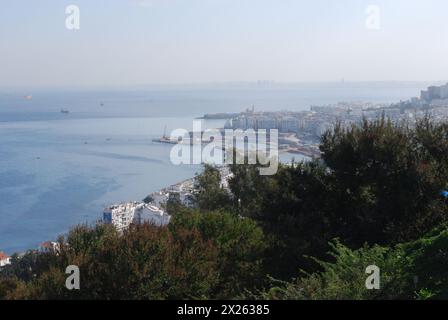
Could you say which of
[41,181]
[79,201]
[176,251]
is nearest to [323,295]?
[176,251]

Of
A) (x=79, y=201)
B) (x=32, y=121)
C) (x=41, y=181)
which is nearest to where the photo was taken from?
(x=79, y=201)

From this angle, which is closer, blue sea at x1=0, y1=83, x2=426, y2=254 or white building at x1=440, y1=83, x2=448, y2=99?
blue sea at x1=0, y1=83, x2=426, y2=254

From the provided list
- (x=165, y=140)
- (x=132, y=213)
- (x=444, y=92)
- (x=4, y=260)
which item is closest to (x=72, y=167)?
(x=165, y=140)

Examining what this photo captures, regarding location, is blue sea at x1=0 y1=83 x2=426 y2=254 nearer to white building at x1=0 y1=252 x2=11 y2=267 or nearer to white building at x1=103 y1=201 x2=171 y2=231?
white building at x1=103 y1=201 x2=171 y2=231

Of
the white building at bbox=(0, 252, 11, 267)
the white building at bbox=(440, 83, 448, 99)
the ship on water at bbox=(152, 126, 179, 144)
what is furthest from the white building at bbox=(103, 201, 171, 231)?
the white building at bbox=(440, 83, 448, 99)

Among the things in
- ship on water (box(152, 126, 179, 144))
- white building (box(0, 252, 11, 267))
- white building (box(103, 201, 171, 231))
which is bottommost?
white building (box(0, 252, 11, 267))

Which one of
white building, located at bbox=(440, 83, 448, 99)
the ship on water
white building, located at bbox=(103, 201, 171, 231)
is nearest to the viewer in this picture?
white building, located at bbox=(103, 201, 171, 231)

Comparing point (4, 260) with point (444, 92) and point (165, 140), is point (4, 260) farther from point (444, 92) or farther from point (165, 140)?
point (444, 92)

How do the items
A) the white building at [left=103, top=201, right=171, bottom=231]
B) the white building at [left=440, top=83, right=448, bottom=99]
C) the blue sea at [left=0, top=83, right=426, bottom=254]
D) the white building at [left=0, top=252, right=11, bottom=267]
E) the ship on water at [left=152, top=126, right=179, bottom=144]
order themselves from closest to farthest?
the white building at [left=0, top=252, right=11, bottom=267] < the white building at [left=103, top=201, right=171, bottom=231] < the blue sea at [left=0, top=83, right=426, bottom=254] < the white building at [left=440, top=83, right=448, bottom=99] < the ship on water at [left=152, top=126, right=179, bottom=144]
